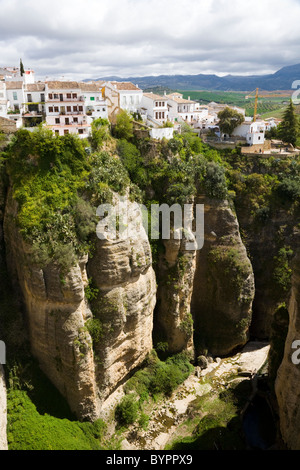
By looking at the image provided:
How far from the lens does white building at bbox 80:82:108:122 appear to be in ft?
114

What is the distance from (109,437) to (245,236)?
21012 mm

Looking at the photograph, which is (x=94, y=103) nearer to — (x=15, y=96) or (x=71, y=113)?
(x=71, y=113)

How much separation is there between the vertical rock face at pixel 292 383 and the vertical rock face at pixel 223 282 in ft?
35.0

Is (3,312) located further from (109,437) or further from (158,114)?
(158,114)

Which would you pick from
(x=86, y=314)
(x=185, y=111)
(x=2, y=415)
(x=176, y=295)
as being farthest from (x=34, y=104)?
(x=2, y=415)

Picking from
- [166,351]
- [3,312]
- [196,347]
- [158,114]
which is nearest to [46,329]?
[3,312]

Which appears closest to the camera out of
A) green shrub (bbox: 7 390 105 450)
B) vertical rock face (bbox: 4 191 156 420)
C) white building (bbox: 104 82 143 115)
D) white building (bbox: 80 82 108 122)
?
green shrub (bbox: 7 390 105 450)

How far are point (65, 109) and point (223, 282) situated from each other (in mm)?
21807

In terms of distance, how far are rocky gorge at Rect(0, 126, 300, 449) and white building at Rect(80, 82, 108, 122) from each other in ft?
16.5

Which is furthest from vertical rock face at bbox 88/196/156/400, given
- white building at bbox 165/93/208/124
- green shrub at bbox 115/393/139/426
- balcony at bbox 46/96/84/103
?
white building at bbox 165/93/208/124

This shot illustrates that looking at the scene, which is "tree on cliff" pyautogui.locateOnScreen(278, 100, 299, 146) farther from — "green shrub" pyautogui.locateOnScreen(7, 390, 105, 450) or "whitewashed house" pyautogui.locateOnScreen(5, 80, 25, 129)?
"green shrub" pyautogui.locateOnScreen(7, 390, 105, 450)

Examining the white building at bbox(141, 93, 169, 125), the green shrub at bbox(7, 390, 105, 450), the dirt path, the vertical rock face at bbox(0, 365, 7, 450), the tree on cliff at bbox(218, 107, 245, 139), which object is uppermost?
the white building at bbox(141, 93, 169, 125)

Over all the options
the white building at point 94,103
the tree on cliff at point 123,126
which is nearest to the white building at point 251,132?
the tree on cliff at point 123,126
